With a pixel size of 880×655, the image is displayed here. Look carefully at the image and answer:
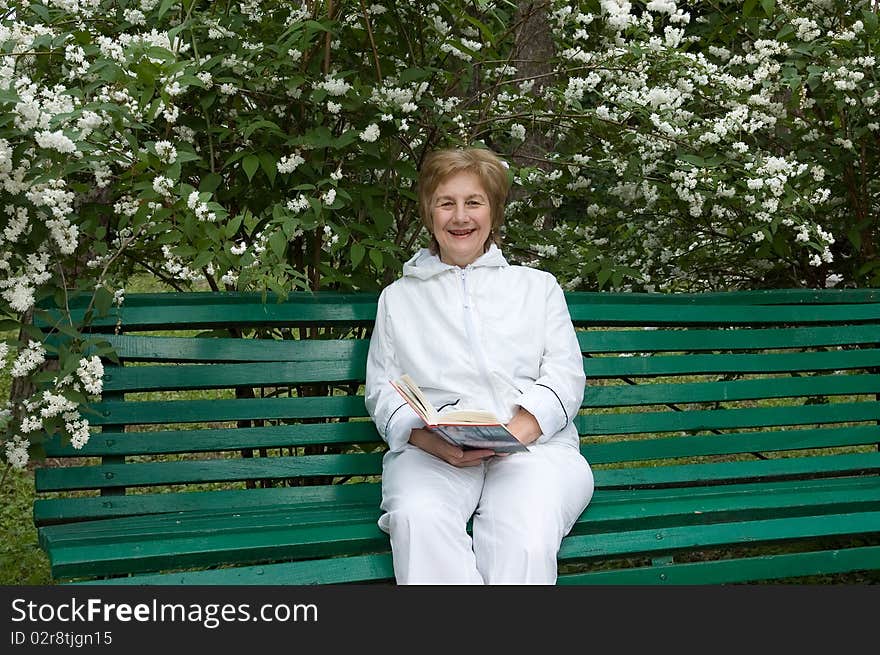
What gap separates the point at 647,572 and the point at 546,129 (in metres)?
1.94

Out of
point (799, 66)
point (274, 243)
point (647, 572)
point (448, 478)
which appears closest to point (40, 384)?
point (274, 243)

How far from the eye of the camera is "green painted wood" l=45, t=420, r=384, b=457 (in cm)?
345

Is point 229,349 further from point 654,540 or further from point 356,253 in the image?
point 654,540

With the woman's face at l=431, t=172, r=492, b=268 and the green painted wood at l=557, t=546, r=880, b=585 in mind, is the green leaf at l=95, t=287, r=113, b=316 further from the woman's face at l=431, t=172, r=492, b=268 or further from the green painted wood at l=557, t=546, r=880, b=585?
the green painted wood at l=557, t=546, r=880, b=585

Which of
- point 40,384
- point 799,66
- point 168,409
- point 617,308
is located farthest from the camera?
point 799,66

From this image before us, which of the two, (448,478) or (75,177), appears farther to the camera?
(75,177)

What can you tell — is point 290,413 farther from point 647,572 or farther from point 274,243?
point 647,572

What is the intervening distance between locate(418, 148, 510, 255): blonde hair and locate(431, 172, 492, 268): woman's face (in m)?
0.02

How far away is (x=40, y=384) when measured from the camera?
3.18 metres

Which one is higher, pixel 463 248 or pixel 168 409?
pixel 463 248

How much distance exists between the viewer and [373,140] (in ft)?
12.1

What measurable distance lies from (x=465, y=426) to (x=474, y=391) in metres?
0.51

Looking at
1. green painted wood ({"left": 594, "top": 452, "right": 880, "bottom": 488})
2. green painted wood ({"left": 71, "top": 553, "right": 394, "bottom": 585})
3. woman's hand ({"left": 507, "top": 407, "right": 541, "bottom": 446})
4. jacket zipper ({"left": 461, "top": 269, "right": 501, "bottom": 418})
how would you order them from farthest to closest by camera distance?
1. green painted wood ({"left": 594, "top": 452, "right": 880, "bottom": 488})
2. jacket zipper ({"left": 461, "top": 269, "right": 501, "bottom": 418})
3. woman's hand ({"left": 507, "top": 407, "right": 541, "bottom": 446})
4. green painted wood ({"left": 71, "top": 553, "right": 394, "bottom": 585})

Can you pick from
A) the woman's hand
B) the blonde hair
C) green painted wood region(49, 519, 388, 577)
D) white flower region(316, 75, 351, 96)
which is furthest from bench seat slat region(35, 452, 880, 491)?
white flower region(316, 75, 351, 96)
